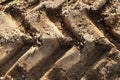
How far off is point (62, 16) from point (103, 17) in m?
0.22

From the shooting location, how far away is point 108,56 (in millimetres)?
1590

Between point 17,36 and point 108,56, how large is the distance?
19.3 inches

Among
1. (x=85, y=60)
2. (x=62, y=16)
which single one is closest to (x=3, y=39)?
(x=62, y=16)

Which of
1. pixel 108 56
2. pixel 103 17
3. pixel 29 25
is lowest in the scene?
pixel 108 56

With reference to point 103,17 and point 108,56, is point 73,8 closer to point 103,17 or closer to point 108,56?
point 103,17

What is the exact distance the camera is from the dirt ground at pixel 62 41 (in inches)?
62.4

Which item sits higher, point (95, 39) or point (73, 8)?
point (73, 8)

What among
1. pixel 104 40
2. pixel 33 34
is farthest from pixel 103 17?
pixel 33 34

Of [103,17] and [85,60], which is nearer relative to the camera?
[85,60]

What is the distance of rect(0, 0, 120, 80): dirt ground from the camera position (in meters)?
1.58

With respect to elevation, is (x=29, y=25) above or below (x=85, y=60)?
above

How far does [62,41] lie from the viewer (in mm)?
1636

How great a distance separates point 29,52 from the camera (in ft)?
5.32

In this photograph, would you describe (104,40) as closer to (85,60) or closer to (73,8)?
(85,60)
